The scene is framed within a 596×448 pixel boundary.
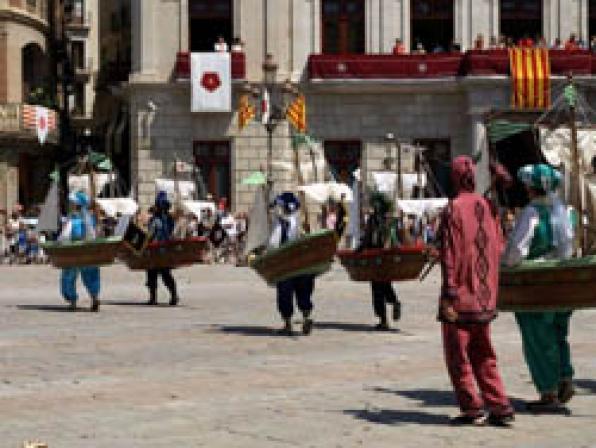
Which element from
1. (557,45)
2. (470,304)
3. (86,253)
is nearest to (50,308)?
(86,253)

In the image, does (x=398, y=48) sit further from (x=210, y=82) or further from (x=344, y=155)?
(x=210, y=82)

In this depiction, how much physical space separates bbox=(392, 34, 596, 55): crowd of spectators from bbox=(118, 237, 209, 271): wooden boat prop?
20704mm

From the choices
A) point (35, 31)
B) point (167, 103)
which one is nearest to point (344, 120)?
point (167, 103)

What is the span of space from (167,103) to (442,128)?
26.3ft

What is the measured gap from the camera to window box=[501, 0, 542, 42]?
42.6m

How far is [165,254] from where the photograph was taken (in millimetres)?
21344

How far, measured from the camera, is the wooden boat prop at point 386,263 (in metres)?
17.1

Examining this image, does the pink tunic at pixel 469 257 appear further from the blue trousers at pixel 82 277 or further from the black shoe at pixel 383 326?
the blue trousers at pixel 82 277

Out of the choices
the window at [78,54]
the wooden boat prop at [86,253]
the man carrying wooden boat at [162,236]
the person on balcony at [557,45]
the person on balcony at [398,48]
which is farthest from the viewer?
the window at [78,54]

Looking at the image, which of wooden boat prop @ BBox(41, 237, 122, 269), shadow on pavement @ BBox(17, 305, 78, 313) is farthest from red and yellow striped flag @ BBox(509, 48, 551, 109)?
wooden boat prop @ BBox(41, 237, 122, 269)

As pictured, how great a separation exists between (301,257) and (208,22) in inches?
1066

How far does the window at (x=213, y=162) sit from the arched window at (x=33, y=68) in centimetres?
1484

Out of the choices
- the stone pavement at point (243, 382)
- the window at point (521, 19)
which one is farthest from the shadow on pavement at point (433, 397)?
the window at point (521, 19)

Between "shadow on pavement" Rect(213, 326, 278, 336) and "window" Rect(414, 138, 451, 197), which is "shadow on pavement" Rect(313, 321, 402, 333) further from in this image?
"window" Rect(414, 138, 451, 197)
